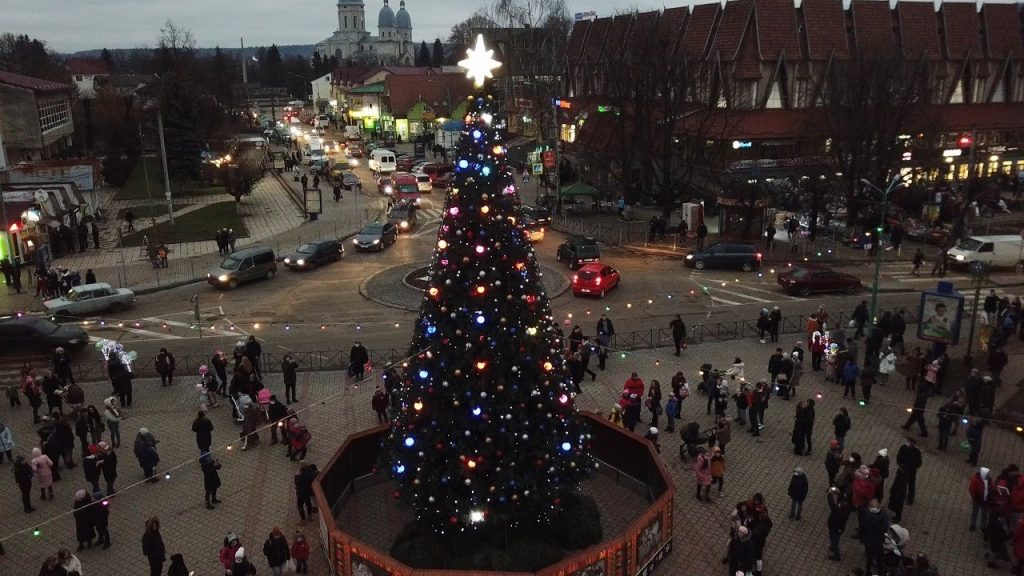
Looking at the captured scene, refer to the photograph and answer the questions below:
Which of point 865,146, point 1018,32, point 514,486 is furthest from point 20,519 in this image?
point 1018,32

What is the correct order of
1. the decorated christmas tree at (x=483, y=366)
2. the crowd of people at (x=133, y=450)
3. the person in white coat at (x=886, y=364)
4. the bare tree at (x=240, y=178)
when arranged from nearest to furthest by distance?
1. the decorated christmas tree at (x=483, y=366)
2. the crowd of people at (x=133, y=450)
3. the person in white coat at (x=886, y=364)
4. the bare tree at (x=240, y=178)

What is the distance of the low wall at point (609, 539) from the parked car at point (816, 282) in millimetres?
16401

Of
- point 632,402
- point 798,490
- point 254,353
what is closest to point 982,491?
point 798,490

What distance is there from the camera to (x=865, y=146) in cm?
3959

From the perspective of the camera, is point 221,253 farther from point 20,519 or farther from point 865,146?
point 865,146

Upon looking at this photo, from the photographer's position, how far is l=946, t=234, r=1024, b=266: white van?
32531mm

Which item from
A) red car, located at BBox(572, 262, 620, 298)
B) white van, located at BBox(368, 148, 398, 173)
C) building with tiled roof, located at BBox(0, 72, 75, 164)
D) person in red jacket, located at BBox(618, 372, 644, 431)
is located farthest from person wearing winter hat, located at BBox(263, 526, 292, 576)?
white van, located at BBox(368, 148, 398, 173)

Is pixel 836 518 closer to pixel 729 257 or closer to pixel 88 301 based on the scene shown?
pixel 729 257

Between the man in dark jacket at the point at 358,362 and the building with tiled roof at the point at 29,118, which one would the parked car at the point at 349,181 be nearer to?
the building with tiled roof at the point at 29,118

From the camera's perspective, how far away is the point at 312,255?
1312 inches

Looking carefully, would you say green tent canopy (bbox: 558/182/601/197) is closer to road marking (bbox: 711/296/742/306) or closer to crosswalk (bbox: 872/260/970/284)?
crosswalk (bbox: 872/260/970/284)

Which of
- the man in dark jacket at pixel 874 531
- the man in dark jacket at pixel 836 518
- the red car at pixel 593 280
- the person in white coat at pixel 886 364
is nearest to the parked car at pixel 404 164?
the red car at pixel 593 280

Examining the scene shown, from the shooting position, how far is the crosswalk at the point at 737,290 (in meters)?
28.5

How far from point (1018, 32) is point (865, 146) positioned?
99.8ft
